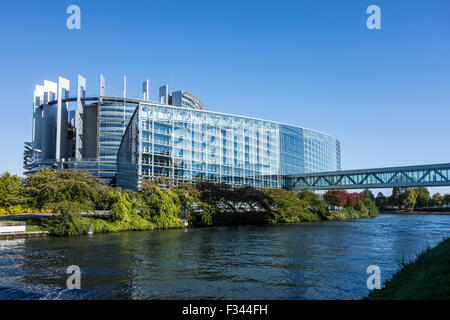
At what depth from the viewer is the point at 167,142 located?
264 ft

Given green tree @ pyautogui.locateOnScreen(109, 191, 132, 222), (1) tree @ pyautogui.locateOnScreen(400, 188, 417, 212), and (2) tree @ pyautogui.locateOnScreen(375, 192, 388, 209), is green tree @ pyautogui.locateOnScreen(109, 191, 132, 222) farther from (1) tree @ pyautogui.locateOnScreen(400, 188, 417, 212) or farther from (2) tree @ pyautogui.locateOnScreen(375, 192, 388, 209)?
(2) tree @ pyautogui.locateOnScreen(375, 192, 388, 209)

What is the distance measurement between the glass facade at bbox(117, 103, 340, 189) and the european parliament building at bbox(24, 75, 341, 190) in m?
0.23

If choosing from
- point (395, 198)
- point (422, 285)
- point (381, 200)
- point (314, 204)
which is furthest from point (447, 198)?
point (422, 285)

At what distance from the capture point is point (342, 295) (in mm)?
16094

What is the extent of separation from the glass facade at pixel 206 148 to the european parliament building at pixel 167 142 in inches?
9.1

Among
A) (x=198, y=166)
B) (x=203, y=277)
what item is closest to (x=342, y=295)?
(x=203, y=277)

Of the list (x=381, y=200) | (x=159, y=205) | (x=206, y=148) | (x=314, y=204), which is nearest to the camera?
(x=159, y=205)

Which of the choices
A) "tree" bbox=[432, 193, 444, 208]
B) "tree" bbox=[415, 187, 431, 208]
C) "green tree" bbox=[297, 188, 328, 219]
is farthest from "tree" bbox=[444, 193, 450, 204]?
"green tree" bbox=[297, 188, 328, 219]

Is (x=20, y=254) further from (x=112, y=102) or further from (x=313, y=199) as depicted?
(x=112, y=102)

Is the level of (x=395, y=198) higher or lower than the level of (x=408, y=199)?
higher

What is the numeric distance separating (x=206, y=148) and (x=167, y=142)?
13.1 m

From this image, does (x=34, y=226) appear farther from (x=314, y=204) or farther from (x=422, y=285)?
(x=314, y=204)

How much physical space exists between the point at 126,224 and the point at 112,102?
122 m

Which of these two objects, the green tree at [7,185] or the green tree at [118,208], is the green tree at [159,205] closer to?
the green tree at [118,208]
